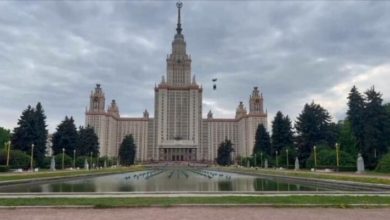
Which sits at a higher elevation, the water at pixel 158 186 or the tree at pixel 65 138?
the tree at pixel 65 138

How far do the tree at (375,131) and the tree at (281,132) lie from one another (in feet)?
78.8

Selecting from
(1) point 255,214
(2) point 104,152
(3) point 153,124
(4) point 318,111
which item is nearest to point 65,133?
(4) point 318,111

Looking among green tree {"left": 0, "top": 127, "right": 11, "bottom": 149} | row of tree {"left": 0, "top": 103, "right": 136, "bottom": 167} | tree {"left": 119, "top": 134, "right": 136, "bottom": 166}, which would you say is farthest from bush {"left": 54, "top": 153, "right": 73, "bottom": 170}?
tree {"left": 119, "top": 134, "right": 136, "bottom": 166}

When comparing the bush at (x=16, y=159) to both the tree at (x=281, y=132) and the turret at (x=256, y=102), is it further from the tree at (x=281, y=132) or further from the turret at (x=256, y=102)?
the turret at (x=256, y=102)

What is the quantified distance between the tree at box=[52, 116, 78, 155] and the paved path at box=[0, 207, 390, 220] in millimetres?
58783

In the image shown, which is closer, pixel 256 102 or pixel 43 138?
pixel 43 138

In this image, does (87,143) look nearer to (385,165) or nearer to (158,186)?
(158,186)

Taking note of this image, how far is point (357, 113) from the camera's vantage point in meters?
49.2

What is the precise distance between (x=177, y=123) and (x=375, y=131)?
359 feet

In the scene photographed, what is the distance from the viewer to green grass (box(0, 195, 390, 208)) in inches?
528

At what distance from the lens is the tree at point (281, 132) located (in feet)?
235

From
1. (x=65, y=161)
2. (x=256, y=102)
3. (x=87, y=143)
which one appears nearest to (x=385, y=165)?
(x=65, y=161)

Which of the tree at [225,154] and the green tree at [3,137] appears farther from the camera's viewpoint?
the tree at [225,154]

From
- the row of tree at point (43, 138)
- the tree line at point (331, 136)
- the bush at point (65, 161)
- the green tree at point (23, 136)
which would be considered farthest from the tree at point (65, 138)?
the tree line at point (331, 136)
